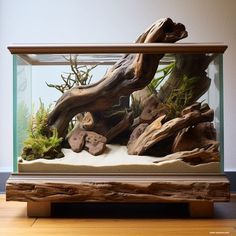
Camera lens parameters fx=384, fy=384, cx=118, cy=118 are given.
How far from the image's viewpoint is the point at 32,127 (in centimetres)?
107

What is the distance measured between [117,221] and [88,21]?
76 cm

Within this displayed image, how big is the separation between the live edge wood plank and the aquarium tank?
1.5 inches

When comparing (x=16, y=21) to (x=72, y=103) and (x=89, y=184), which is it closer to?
(x=72, y=103)

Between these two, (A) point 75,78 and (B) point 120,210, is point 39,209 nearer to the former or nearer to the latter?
(B) point 120,210

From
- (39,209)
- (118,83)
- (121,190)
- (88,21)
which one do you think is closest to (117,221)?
(121,190)

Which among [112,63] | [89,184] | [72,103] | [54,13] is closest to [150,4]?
[54,13]

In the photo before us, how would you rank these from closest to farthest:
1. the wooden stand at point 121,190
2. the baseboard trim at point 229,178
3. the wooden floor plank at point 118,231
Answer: the wooden floor plank at point 118,231 < the wooden stand at point 121,190 < the baseboard trim at point 229,178

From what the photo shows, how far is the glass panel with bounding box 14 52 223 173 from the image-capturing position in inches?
40.1

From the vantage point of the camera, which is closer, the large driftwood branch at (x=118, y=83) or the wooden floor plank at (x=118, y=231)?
the wooden floor plank at (x=118, y=231)

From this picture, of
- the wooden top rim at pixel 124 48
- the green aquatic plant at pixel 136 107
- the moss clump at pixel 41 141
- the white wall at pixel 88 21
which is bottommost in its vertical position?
the moss clump at pixel 41 141

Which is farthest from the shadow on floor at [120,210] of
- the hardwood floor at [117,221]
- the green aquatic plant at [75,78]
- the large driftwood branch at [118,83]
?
the green aquatic plant at [75,78]

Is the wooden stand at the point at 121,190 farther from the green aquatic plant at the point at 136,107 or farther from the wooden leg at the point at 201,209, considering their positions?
the green aquatic plant at the point at 136,107

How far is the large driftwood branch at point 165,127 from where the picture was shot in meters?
1.01

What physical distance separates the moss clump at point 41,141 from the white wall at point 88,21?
38cm
